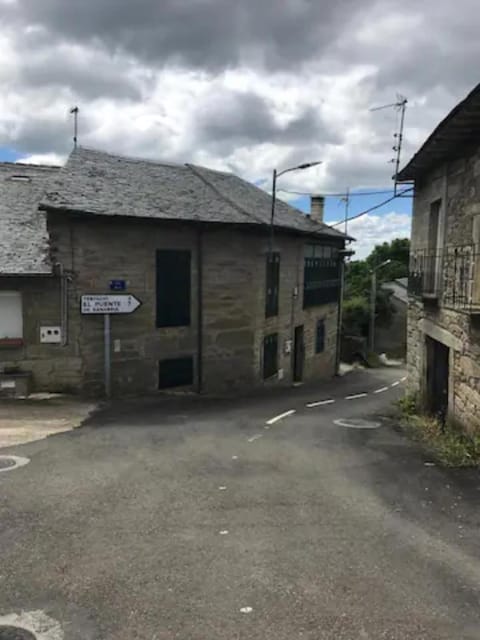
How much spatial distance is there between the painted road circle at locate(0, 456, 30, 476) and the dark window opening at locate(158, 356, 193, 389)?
8309mm

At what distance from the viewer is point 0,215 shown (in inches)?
660

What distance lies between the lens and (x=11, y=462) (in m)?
8.97

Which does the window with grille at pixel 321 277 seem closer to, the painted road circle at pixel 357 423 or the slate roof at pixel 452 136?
Result: the painted road circle at pixel 357 423

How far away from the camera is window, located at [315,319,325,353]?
2736 cm

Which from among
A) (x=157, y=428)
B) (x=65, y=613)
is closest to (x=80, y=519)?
(x=65, y=613)

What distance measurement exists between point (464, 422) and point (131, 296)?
9.66 meters

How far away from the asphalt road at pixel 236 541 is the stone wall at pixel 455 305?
1.53 metres

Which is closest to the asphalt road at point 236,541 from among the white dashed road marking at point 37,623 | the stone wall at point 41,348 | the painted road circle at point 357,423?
the white dashed road marking at point 37,623

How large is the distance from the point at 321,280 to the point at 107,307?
1341 centimetres

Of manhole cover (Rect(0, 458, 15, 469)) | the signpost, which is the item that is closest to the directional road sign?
the signpost

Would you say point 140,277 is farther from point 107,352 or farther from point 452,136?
point 452,136

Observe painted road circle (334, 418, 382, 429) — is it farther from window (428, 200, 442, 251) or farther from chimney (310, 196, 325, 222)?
chimney (310, 196, 325, 222)

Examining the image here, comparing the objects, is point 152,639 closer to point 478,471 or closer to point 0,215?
point 478,471

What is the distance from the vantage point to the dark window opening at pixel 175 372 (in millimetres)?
17500
